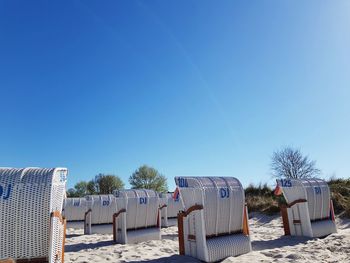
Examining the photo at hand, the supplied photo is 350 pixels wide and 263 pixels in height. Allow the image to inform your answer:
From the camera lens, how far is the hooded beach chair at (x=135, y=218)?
1256cm

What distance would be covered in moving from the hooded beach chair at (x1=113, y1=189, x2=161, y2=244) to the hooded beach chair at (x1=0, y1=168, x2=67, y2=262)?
22.0ft

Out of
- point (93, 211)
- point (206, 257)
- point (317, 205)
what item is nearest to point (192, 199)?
point (206, 257)

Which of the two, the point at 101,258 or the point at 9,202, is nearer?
the point at 9,202

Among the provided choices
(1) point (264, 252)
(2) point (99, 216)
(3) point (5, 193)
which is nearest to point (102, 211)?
(2) point (99, 216)

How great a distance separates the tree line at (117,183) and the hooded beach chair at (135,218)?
123 feet

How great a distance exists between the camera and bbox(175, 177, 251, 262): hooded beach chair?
7996 mm

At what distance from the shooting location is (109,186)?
58781 millimetres

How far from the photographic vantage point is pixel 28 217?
5.85 metres

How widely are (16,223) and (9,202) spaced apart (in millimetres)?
398

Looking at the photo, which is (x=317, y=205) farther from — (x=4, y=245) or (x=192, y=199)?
(x=4, y=245)

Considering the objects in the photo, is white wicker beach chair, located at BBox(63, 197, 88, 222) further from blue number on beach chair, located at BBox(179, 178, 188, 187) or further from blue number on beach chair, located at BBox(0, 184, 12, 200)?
blue number on beach chair, located at BBox(0, 184, 12, 200)

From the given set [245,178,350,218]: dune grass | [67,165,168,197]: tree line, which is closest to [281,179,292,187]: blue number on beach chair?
[245,178,350,218]: dune grass

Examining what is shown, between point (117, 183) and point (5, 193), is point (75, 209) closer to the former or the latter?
point (5, 193)

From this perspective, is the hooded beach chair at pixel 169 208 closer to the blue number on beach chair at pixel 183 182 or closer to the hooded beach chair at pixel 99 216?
the hooded beach chair at pixel 99 216
